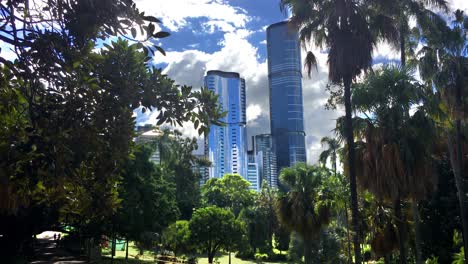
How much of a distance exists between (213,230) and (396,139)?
21.0 meters

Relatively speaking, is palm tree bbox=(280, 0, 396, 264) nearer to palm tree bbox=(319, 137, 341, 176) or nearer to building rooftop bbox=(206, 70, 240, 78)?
palm tree bbox=(319, 137, 341, 176)

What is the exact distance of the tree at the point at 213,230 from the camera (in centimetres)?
3384

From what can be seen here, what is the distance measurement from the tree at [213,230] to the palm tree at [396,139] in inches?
764

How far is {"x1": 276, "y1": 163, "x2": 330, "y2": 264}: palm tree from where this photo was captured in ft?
73.6

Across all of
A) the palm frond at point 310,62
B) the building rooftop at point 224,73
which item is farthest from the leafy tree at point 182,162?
the building rooftop at point 224,73

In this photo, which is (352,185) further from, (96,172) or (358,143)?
(96,172)

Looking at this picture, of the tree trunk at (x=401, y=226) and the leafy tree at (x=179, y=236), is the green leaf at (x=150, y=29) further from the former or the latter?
the leafy tree at (x=179, y=236)

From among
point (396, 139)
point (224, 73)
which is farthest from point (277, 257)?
point (224, 73)

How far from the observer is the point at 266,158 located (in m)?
125

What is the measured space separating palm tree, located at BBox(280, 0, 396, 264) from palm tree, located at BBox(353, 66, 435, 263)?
198 centimetres

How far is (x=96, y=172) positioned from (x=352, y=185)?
9.75m

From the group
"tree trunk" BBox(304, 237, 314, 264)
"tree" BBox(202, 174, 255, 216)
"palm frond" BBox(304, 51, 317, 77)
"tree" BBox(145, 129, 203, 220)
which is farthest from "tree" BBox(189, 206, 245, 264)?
"tree" BBox(202, 174, 255, 216)

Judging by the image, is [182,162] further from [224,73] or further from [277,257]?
[224,73]

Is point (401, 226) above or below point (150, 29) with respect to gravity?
below
